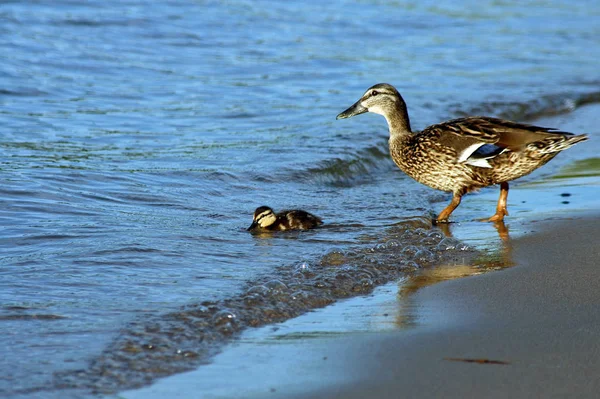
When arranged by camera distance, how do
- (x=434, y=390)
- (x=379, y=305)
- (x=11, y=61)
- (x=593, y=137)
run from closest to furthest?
(x=434, y=390)
(x=379, y=305)
(x=593, y=137)
(x=11, y=61)

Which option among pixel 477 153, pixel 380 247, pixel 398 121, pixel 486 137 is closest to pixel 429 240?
Result: pixel 380 247

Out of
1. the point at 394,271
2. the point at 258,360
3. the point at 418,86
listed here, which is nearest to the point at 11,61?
the point at 418,86

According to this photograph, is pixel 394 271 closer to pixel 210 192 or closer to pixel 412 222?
pixel 412 222

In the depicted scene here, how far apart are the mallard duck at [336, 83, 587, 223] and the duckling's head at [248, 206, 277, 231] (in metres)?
1.49

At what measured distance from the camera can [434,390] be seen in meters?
4.25

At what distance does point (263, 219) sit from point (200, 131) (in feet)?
12.0

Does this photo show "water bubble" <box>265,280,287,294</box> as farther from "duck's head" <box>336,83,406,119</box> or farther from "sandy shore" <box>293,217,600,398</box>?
"duck's head" <box>336,83,406,119</box>

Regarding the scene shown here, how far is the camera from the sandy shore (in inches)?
168

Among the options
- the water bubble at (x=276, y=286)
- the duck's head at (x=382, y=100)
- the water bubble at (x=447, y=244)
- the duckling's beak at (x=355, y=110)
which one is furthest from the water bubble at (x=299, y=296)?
the duckling's beak at (x=355, y=110)

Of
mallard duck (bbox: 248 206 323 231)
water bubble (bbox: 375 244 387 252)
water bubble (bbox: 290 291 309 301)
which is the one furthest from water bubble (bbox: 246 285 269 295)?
mallard duck (bbox: 248 206 323 231)

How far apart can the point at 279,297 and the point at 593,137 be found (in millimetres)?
7560

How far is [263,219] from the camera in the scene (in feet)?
24.8

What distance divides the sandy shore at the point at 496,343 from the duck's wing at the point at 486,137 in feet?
6.13

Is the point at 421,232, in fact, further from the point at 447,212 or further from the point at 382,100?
the point at 382,100
